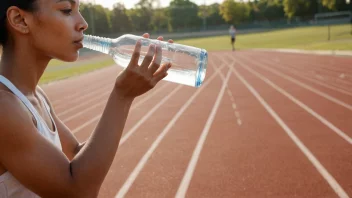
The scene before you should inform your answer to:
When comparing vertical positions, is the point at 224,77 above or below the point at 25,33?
below

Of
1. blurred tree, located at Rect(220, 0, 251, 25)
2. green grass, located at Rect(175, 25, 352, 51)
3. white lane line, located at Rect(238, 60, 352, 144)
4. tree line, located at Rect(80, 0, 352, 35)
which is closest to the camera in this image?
white lane line, located at Rect(238, 60, 352, 144)

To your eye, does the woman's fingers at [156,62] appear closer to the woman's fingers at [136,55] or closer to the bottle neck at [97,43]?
the woman's fingers at [136,55]

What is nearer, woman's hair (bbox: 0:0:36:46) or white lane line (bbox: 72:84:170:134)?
woman's hair (bbox: 0:0:36:46)

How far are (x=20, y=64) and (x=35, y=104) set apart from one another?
0.19m

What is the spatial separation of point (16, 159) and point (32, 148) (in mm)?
61

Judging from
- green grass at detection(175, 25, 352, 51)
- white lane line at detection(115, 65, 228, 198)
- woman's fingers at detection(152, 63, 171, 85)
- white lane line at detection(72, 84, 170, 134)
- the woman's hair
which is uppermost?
the woman's hair

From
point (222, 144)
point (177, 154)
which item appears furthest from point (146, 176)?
point (222, 144)

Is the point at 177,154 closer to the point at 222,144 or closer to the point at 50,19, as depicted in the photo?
the point at 222,144

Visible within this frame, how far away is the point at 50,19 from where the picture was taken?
139 centimetres

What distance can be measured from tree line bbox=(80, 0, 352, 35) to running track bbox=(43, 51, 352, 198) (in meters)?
62.0

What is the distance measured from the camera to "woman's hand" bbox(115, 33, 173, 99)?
1.38m

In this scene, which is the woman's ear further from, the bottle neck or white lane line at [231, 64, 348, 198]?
white lane line at [231, 64, 348, 198]

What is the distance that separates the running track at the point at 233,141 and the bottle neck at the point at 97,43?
2.41m

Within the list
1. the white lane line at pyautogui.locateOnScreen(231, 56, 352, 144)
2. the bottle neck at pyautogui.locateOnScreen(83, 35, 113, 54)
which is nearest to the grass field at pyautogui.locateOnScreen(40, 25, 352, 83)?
the white lane line at pyautogui.locateOnScreen(231, 56, 352, 144)
